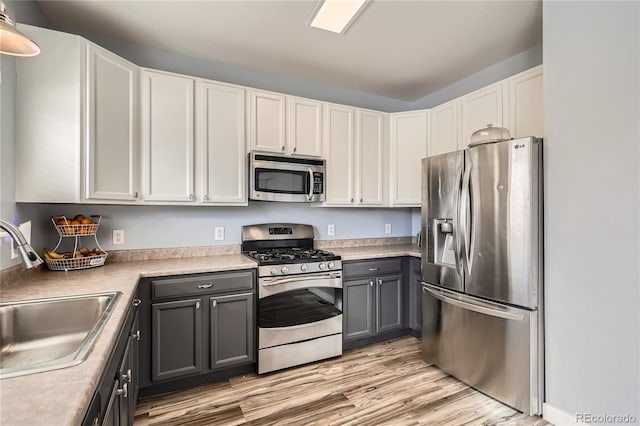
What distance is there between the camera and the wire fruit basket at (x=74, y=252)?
2.00 meters

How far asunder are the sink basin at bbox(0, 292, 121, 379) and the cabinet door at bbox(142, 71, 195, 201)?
1113 millimetres

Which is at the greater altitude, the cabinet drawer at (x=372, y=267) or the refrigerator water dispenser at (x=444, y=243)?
the refrigerator water dispenser at (x=444, y=243)

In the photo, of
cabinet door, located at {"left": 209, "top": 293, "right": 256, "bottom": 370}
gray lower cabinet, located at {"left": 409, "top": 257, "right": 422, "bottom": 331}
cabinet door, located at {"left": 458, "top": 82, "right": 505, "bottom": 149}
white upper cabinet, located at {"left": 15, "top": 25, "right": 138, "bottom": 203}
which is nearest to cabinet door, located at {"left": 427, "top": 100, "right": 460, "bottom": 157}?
cabinet door, located at {"left": 458, "top": 82, "right": 505, "bottom": 149}

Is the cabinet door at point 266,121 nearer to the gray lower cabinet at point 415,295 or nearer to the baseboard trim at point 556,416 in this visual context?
the gray lower cabinet at point 415,295

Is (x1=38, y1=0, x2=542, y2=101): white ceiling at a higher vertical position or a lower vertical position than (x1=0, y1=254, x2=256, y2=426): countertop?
higher

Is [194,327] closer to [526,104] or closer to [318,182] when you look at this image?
[318,182]

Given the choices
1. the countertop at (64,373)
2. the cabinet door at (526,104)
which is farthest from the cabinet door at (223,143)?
the cabinet door at (526,104)

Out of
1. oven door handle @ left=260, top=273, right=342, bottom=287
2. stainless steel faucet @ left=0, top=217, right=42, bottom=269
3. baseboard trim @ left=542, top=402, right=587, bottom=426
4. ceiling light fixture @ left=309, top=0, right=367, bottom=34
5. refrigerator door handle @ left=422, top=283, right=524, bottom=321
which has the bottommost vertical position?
baseboard trim @ left=542, top=402, right=587, bottom=426

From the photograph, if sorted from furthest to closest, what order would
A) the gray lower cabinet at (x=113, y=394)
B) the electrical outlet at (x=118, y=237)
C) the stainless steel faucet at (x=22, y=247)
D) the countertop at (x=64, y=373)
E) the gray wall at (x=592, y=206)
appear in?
the electrical outlet at (x=118, y=237), the gray wall at (x=592, y=206), the stainless steel faucet at (x=22, y=247), the gray lower cabinet at (x=113, y=394), the countertop at (x=64, y=373)

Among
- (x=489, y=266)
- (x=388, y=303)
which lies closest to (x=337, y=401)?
(x=388, y=303)

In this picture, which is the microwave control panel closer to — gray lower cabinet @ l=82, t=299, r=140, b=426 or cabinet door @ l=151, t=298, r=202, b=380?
cabinet door @ l=151, t=298, r=202, b=380

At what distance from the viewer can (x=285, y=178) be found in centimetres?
277

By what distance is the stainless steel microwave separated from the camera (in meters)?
2.64

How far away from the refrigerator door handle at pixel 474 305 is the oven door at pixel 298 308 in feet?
2.64
